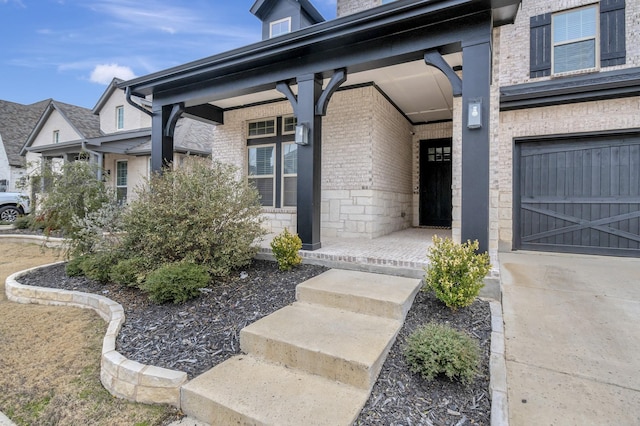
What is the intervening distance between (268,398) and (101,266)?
369 cm

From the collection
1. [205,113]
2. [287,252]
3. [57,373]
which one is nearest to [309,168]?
[287,252]

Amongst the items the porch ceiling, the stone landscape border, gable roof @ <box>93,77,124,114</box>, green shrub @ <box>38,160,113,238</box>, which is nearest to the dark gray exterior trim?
the porch ceiling

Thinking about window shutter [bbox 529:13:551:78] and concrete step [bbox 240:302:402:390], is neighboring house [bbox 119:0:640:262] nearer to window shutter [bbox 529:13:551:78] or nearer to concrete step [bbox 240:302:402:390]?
window shutter [bbox 529:13:551:78]

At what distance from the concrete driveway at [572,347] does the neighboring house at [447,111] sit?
41.2 inches

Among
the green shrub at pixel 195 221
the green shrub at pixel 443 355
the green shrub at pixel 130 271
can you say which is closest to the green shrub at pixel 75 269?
the green shrub at pixel 195 221

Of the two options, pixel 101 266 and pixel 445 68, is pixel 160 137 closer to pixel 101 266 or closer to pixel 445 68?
pixel 101 266

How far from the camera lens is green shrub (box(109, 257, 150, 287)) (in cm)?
403

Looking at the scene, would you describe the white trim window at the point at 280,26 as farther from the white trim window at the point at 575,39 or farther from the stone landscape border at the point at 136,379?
the stone landscape border at the point at 136,379

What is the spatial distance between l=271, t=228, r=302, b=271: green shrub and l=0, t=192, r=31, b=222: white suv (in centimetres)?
1377

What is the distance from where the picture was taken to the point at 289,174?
7645mm

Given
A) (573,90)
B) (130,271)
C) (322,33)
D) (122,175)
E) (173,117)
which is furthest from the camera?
(122,175)

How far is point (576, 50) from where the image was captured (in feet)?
20.9

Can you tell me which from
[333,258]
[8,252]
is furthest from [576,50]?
[8,252]

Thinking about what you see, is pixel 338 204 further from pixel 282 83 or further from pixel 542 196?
pixel 542 196
